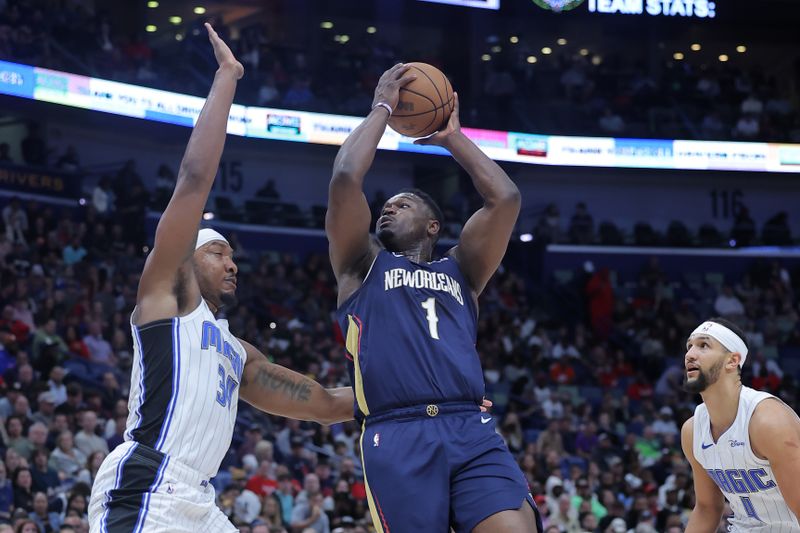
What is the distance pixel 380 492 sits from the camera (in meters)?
4.45

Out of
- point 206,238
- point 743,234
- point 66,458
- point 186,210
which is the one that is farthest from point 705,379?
point 743,234

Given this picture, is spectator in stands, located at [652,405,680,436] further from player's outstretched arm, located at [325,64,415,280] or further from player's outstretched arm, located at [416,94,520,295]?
player's outstretched arm, located at [325,64,415,280]

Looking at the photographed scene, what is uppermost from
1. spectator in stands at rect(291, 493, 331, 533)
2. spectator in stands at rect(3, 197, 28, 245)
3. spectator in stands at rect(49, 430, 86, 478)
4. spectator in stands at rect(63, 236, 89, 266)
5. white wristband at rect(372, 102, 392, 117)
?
spectator in stands at rect(3, 197, 28, 245)

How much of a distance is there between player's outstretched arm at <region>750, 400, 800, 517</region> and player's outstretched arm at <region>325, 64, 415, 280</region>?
7.68 feet

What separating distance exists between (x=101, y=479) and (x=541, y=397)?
14.4 meters

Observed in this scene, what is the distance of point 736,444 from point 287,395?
2.39 m

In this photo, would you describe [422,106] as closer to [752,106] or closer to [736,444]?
[736,444]

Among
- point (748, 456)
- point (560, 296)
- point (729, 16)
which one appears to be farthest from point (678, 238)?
point (748, 456)

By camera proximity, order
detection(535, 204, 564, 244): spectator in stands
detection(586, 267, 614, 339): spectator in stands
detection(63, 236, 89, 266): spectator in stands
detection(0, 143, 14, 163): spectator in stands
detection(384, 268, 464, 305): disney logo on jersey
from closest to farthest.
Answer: detection(384, 268, 464, 305): disney logo on jersey < detection(63, 236, 89, 266): spectator in stands < detection(0, 143, 14, 163): spectator in stands < detection(586, 267, 614, 339): spectator in stands < detection(535, 204, 564, 244): spectator in stands

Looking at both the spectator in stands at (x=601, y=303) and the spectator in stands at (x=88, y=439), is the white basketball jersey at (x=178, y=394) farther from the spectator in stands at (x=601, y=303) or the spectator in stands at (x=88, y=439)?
the spectator in stands at (x=601, y=303)

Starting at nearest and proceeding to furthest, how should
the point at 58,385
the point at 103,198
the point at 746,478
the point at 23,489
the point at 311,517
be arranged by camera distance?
the point at 746,478
the point at 23,489
the point at 311,517
the point at 58,385
the point at 103,198

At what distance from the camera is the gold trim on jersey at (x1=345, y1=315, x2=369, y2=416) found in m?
4.62

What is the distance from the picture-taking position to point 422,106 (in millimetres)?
5039

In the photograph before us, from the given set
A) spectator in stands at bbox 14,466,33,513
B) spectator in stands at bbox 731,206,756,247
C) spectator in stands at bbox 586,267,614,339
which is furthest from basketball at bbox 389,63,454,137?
spectator in stands at bbox 731,206,756,247
